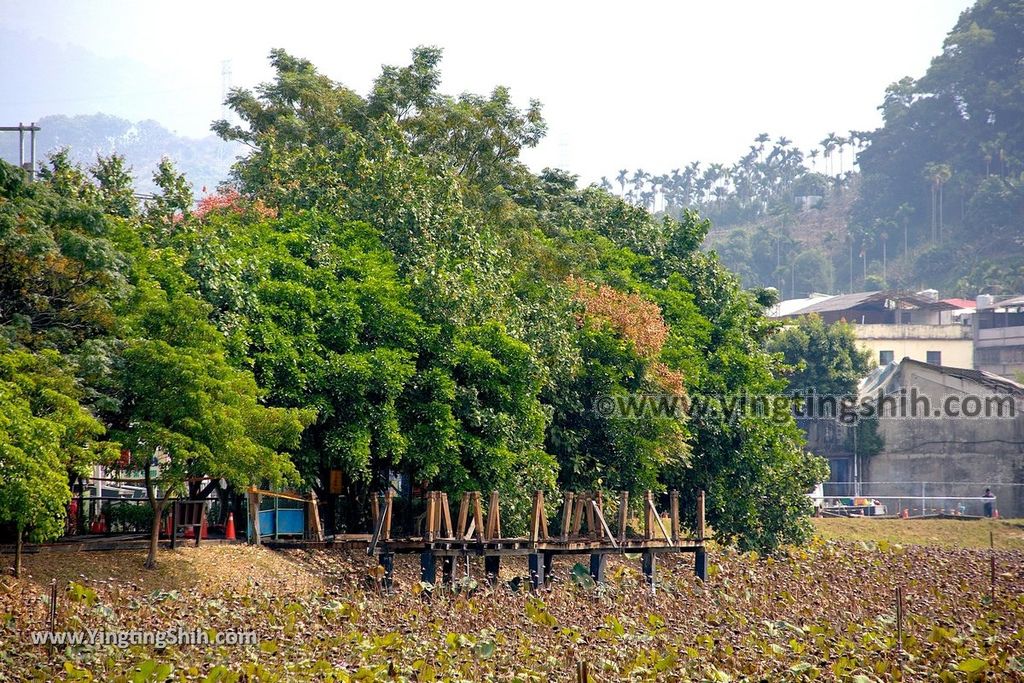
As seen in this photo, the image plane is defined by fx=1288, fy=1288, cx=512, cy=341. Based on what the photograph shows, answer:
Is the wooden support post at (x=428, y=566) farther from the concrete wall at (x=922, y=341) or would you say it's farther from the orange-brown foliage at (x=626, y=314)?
the concrete wall at (x=922, y=341)

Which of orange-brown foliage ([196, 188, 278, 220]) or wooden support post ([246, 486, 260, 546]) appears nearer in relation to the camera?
wooden support post ([246, 486, 260, 546])

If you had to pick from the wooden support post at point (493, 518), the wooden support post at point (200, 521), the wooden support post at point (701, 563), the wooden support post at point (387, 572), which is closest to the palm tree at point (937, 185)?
the wooden support post at point (701, 563)

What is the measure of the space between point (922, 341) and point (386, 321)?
57730mm

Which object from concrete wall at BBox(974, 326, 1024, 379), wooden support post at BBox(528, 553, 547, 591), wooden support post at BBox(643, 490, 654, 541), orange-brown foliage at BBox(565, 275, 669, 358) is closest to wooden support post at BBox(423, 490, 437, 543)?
wooden support post at BBox(528, 553, 547, 591)

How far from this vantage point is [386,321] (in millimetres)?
28953

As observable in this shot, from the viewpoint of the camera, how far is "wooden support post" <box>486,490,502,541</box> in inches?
1070

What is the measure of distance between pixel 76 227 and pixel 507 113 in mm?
17353

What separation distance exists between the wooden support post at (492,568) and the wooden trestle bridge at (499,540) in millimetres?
28

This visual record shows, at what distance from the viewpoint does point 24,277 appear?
75.6ft

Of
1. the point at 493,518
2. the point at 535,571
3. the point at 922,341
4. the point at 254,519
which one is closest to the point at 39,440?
the point at 254,519

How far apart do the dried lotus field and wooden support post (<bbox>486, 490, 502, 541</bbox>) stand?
1174mm

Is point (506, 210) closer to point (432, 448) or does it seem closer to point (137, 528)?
point (432, 448)

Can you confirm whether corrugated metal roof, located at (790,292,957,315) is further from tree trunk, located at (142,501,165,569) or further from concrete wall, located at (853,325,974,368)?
tree trunk, located at (142,501,165,569)

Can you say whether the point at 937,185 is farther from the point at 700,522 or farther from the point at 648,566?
the point at 648,566
